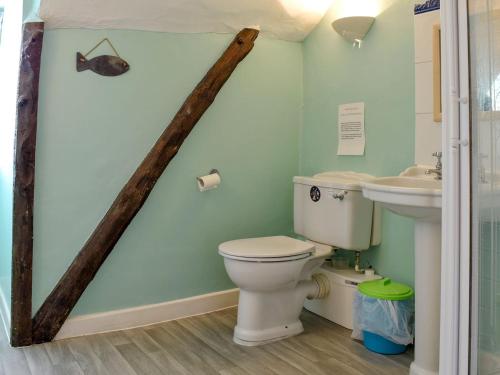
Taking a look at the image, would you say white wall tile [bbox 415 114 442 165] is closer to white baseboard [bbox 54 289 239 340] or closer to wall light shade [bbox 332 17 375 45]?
wall light shade [bbox 332 17 375 45]

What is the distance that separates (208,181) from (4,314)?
1381 millimetres

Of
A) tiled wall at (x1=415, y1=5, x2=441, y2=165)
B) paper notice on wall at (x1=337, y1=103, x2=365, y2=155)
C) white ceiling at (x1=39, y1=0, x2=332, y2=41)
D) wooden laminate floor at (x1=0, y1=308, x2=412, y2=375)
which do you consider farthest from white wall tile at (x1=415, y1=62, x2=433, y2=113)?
wooden laminate floor at (x1=0, y1=308, x2=412, y2=375)

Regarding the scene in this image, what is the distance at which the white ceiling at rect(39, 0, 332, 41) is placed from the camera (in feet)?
7.56

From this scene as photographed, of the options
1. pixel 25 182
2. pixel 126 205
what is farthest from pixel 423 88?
pixel 25 182

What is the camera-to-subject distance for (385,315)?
223 centimetres

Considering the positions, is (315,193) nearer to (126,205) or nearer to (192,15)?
(126,205)

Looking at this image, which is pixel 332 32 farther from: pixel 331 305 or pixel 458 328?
pixel 458 328

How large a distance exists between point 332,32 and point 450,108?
4.97ft

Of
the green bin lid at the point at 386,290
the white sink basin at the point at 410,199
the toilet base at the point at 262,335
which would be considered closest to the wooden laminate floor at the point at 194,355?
the toilet base at the point at 262,335

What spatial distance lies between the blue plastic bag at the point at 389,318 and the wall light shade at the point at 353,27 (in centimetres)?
146

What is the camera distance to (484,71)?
1543mm

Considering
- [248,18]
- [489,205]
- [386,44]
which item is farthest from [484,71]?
[248,18]

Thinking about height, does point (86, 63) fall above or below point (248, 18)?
below

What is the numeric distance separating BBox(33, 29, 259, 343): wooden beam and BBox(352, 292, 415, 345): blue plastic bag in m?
1.30
